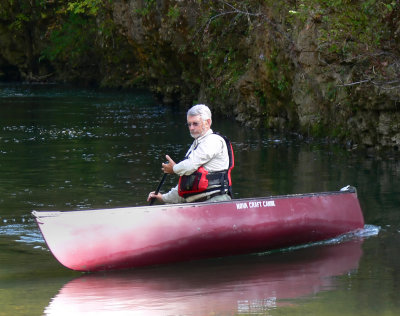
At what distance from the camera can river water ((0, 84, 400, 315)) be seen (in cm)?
643

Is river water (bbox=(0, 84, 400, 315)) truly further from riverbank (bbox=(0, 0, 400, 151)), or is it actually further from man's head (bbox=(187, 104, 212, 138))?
man's head (bbox=(187, 104, 212, 138))

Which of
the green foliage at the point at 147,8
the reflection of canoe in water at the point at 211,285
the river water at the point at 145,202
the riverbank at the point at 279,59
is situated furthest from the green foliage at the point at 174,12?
the reflection of canoe in water at the point at 211,285

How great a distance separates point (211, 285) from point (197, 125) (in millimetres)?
1469

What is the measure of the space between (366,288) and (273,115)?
12176 mm

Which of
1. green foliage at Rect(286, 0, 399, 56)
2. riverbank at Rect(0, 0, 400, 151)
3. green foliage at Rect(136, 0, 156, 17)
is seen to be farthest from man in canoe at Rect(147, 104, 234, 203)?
green foliage at Rect(136, 0, 156, 17)

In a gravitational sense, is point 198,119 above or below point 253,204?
above

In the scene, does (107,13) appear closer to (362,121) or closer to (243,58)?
(243,58)

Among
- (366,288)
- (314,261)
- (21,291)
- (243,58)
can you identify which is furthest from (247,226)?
(243,58)

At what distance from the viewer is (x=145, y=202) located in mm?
10781

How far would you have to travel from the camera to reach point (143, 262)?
7.61 metres

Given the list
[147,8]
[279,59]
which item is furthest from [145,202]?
[147,8]

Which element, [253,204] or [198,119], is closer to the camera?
[198,119]

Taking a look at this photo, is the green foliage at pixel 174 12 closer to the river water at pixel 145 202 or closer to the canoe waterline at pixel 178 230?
the river water at pixel 145 202

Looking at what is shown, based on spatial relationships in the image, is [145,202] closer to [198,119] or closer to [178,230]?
[178,230]
